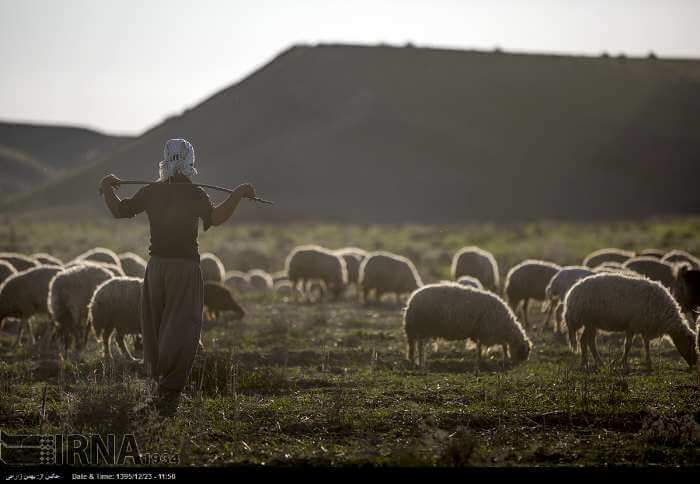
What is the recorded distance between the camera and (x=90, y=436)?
7.16 m

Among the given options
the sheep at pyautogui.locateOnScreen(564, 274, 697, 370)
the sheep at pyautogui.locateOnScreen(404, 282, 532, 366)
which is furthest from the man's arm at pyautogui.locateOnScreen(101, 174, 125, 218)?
the sheep at pyautogui.locateOnScreen(564, 274, 697, 370)

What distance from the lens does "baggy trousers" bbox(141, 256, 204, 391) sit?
822cm

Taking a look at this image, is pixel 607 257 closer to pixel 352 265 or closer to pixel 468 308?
pixel 352 265

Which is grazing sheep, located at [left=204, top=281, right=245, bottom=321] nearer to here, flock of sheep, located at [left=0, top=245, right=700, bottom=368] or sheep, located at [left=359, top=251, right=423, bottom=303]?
flock of sheep, located at [left=0, top=245, right=700, bottom=368]

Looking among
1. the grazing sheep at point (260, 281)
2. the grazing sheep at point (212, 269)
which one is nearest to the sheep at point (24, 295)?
the grazing sheep at point (212, 269)

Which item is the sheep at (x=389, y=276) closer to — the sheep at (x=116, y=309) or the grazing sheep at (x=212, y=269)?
the grazing sheep at (x=212, y=269)

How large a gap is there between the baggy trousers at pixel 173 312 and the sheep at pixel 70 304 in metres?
5.77

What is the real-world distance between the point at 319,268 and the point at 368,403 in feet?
49.9

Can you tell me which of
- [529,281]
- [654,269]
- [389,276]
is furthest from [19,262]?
[654,269]

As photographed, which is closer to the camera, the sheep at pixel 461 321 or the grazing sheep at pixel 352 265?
the sheep at pixel 461 321

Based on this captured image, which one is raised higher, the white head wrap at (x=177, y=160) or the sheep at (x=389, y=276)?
the white head wrap at (x=177, y=160)

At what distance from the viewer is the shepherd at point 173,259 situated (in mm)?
8195

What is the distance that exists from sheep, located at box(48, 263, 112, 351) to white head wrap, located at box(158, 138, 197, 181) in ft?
19.8

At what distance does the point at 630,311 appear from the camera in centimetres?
1236
